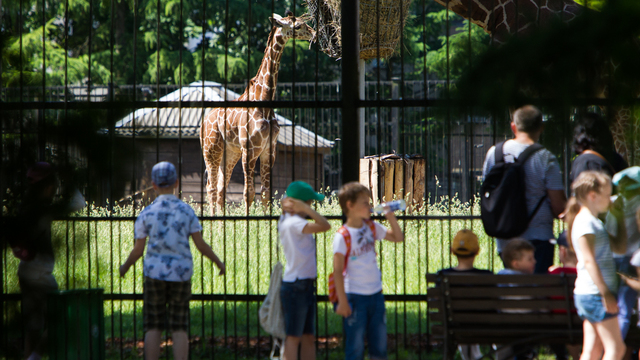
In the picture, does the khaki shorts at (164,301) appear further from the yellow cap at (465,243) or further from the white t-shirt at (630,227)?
the white t-shirt at (630,227)

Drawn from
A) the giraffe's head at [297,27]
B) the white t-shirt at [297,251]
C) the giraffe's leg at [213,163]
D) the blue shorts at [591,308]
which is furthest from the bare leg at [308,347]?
the giraffe's leg at [213,163]

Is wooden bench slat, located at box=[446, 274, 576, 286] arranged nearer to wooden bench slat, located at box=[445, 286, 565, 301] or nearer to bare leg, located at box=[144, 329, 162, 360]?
wooden bench slat, located at box=[445, 286, 565, 301]

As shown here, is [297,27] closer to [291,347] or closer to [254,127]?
[254,127]

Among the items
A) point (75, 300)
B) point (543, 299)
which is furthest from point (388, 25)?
point (75, 300)

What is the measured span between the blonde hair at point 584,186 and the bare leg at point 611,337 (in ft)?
1.79

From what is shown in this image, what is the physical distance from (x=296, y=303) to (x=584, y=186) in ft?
5.90

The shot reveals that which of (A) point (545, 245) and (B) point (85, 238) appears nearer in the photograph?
(B) point (85, 238)

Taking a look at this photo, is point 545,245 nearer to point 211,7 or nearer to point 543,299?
point 543,299

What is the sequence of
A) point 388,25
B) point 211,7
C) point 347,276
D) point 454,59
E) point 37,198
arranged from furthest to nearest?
1. point 211,7
2. point 388,25
3. point 347,276
4. point 37,198
5. point 454,59

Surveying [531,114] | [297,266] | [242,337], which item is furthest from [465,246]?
[242,337]

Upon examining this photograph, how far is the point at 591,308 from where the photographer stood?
3248 mm

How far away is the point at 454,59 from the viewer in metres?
1.40

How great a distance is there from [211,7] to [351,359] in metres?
21.1

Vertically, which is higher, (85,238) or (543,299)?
(85,238)
